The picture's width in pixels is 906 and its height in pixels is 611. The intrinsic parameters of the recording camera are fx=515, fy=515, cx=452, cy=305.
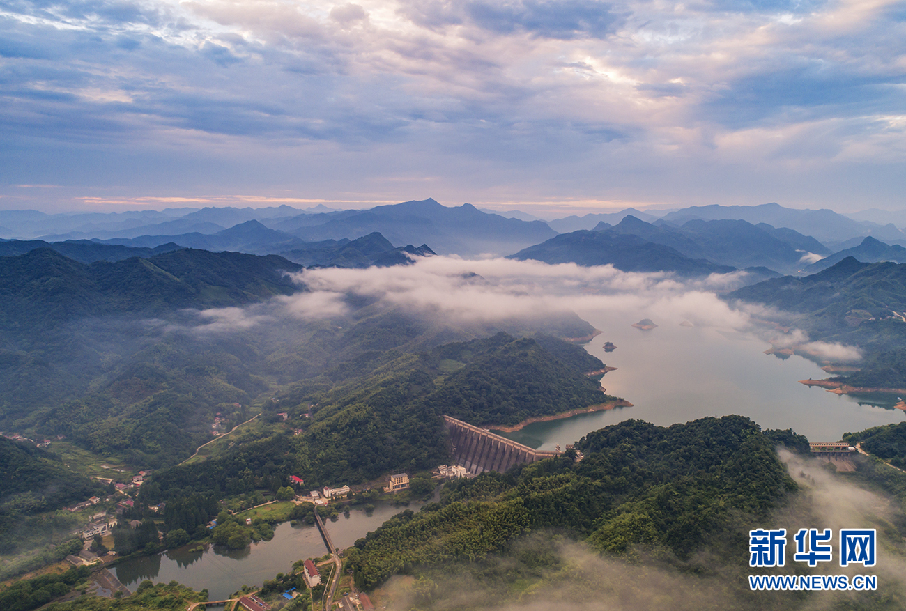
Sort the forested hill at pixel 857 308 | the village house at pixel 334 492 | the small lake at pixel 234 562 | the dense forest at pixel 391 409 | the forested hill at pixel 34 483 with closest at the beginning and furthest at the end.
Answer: the small lake at pixel 234 562 → the forested hill at pixel 34 483 → the village house at pixel 334 492 → the dense forest at pixel 391 409 → the forested hill at pixel 857 308

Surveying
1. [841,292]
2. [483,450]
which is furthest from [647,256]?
[483,450]

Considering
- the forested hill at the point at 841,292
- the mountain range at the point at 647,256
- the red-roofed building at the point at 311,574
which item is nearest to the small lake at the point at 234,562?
the red-roofed building at the point at 311,574

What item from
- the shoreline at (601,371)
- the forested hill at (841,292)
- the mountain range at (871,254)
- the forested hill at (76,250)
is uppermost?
the forested hill at (76,250)

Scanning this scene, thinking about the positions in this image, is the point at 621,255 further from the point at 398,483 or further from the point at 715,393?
the point at 398,483

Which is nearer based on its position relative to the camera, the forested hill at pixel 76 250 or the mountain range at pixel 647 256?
the forested hill at pixel 76 250

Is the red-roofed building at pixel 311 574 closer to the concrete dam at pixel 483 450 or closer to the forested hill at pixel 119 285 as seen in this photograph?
the concrete dam at pixel 483 450

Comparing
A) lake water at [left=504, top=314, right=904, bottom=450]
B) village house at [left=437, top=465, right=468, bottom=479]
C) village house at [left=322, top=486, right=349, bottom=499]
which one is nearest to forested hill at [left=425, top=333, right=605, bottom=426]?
lake water at [left=504, top=314, right=904, bottom=450]
